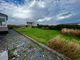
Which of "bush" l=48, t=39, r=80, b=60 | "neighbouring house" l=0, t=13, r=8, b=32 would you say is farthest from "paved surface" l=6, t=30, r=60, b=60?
"neighbouring house" l=0, t=13, r=8, b=32

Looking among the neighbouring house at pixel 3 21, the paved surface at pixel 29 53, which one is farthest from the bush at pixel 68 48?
the neighbouring house at pixel 3 21

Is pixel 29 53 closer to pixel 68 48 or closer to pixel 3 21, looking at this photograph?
pixel 68 48

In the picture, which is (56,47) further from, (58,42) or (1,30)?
(1,30)

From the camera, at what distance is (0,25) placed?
88.4 ft

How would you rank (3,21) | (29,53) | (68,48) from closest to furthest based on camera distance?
(68,48) → (29,53) → (3,21)

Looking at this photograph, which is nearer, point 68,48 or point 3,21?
point 68,48

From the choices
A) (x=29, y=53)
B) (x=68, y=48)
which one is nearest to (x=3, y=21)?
(x=29, y=53)

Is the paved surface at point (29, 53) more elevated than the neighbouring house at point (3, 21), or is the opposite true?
the neighbouring house at point (3, 21)

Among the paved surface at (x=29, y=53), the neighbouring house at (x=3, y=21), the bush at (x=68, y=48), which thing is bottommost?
the paved surface at (x=29, y=53)

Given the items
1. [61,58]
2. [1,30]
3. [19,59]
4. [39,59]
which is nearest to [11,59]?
[19,59]

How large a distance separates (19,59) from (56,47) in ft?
10.8

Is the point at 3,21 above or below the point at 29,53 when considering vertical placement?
above

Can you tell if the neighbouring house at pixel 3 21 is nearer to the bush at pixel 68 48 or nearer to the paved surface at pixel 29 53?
the paved surface at pixel 29 53

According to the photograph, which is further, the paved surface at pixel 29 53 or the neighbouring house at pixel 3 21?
the neighbouring house at pixel 3 21
